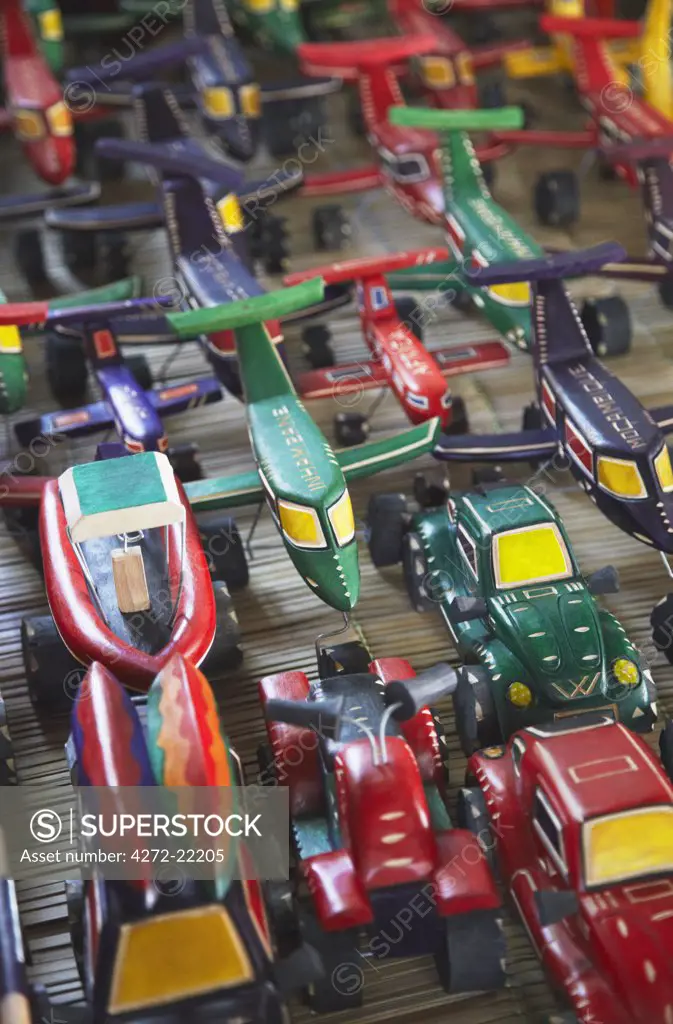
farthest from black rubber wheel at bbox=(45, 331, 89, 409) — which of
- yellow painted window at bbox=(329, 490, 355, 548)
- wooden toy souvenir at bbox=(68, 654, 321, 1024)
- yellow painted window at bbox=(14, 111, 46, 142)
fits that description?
wooden toy souvenir at bbox=(68, 654, 321, 1024)

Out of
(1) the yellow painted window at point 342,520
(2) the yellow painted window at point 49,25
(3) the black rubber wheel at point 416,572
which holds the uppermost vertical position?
(2) the yellow painted window at point 49,25

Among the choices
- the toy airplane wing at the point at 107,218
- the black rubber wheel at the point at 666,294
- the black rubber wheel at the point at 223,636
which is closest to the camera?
the black rubber wheel at the point at 223,636

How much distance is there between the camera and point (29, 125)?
8414 mm

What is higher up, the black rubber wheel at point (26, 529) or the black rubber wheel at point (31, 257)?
the black rubber wheel at point (31, 257)

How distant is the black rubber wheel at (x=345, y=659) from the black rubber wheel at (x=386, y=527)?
94 cm

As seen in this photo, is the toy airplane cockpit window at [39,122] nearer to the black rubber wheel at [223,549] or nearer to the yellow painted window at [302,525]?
the black rubber wheel at [223,549]

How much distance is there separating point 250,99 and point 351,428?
308cm

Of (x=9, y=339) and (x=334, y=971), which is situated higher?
(x=9, y=339)

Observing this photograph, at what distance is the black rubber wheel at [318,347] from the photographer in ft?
24.6

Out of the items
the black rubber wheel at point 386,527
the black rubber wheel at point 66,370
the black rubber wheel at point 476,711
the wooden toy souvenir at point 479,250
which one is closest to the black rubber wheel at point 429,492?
the black rubber wheel at point 386,527

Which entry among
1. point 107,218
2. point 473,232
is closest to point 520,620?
point 473,232

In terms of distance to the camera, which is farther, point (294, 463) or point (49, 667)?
point (294, 463)

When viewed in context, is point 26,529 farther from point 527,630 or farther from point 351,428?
point 527,630

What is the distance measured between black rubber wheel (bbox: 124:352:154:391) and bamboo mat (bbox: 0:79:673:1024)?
273 millimetres
